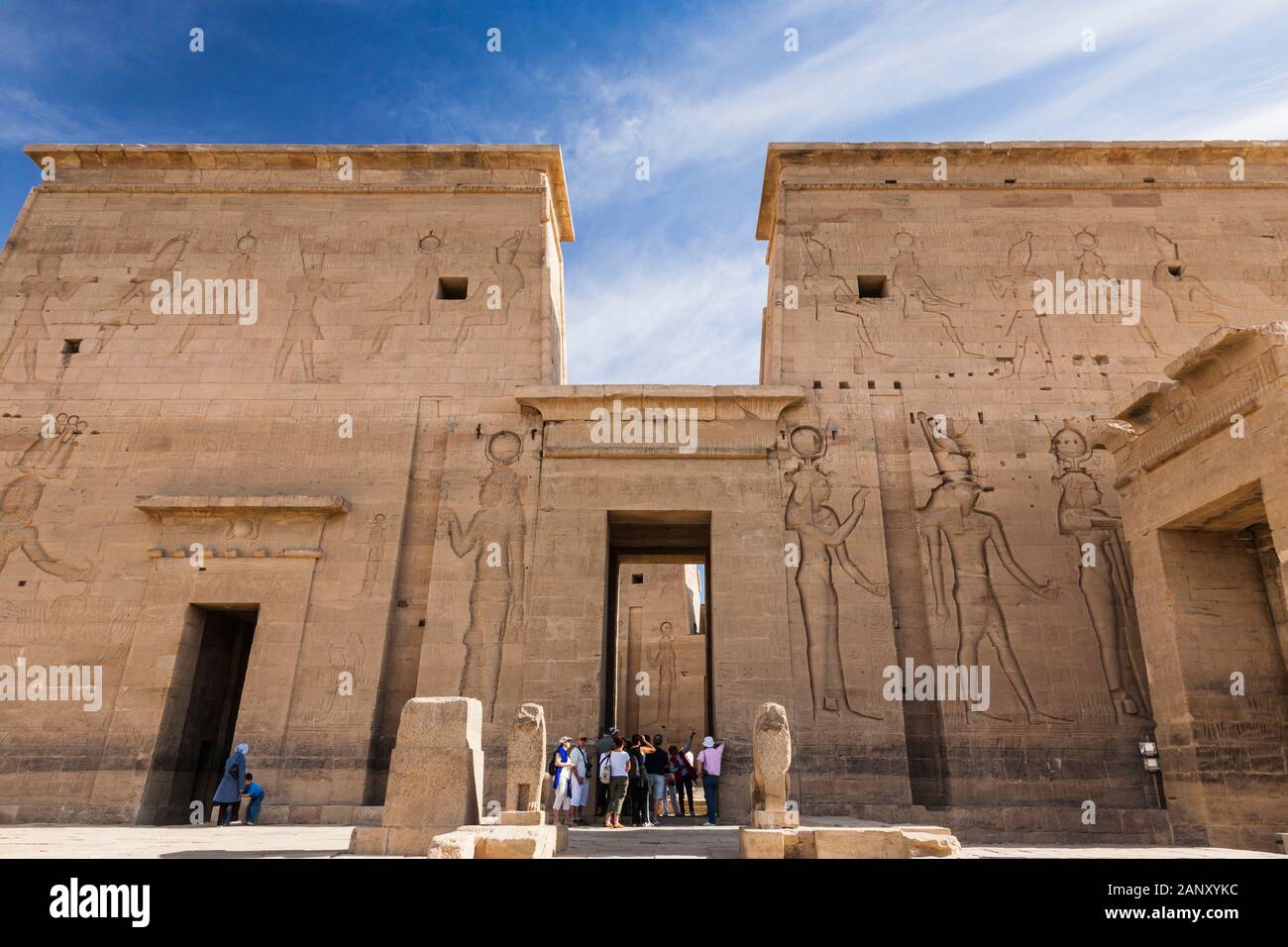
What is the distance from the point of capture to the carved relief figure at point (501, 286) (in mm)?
14047

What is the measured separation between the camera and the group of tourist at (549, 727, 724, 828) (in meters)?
9.92

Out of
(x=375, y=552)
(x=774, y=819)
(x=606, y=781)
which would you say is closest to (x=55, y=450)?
(x=375, y=552)

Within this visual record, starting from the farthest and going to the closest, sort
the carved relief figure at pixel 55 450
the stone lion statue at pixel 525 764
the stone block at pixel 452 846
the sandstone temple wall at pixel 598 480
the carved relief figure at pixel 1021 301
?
the carved relief figure at pixel 1021 301
the carved relief figure at pixel 55 450
the sandstone temple wall at pixel 598 480
the stone lion statue at pixel 525 764
the stone block at pixel 452 846

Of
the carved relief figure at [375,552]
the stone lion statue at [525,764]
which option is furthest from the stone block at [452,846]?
the carved relief figure at [375,552]

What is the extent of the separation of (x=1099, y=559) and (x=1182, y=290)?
17.8 feet

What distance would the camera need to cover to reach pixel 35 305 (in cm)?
1416

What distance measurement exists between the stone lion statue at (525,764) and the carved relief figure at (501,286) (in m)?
8.31

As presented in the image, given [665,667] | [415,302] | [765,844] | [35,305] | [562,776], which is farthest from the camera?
[665,667]

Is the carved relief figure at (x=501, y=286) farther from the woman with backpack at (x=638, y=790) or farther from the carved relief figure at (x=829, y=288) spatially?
the woman with backpack at (x=638, y=790)

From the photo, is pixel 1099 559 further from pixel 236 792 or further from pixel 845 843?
pixel 236 792

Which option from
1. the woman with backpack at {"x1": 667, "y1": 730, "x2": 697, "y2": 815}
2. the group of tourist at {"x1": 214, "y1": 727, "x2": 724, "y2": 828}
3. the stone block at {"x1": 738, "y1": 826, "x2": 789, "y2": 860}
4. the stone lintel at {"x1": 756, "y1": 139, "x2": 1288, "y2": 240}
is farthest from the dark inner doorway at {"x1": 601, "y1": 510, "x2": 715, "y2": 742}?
the stone block at {"x1": 738, "y1": 826, "x2": 789, "y2": 860}

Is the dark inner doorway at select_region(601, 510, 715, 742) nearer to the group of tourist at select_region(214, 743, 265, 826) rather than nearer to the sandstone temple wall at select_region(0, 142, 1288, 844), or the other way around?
the sandstone temple wall at select_region(0, 142, 1288, 844)

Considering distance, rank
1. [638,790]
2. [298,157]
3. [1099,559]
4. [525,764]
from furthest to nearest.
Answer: [298,157] < [1099,559] < [638,790] < [525,764]
